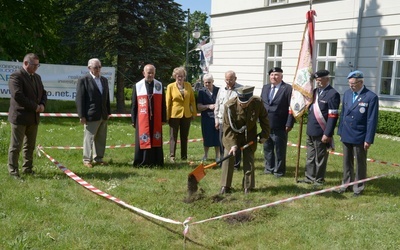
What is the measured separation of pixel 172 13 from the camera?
17.2 m

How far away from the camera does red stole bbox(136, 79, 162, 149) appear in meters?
7.64

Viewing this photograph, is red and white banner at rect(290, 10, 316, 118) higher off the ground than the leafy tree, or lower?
lower

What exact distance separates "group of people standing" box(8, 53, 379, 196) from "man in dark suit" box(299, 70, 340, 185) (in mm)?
15

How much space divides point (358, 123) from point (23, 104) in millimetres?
5148

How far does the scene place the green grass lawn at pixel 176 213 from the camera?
4.50 meters

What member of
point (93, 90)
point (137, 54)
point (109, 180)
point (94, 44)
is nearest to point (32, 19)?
point (94, 44)

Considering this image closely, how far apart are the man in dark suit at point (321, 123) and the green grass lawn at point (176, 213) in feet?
1.35

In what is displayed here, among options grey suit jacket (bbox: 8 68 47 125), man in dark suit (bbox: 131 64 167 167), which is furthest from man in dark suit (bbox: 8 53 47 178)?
man in dark suit (bbox: 131 64 167 167)

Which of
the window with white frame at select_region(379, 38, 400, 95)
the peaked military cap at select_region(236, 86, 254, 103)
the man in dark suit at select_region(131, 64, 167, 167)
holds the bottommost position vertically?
the man in dark suit at select_region(131, 64, 167, 167)

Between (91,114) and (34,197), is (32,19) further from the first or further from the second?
(34,197)

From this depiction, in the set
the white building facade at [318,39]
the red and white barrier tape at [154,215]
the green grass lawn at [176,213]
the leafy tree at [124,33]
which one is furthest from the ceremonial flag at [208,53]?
the red and white barrier tape at [154,215]

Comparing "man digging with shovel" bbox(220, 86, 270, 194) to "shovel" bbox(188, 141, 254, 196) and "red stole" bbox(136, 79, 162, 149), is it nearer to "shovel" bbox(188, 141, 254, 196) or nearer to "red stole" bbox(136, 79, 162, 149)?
"shovel" bbox(188, 141, 254, 196)

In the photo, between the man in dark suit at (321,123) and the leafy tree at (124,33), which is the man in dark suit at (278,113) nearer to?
the man in dark suit at (321,123)

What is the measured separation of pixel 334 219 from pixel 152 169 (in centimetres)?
355
